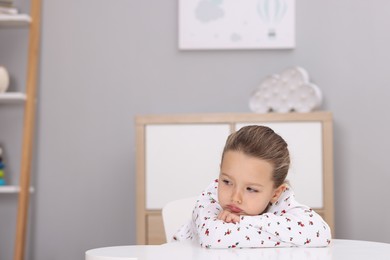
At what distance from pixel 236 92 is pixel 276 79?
25 centimetres

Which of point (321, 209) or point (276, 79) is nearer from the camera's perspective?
point (321, 209)

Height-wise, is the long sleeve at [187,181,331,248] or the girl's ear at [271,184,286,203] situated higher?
the girl's ear at [271,184,286,203]

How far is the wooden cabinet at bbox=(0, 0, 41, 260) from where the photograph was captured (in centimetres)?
327

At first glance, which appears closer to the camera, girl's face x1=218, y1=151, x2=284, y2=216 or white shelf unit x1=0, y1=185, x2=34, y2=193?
girl's face x1=218, y1=151, x2=284, y2=216

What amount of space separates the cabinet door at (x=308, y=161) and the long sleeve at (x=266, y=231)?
165 cm

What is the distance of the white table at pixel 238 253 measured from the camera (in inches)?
44.1

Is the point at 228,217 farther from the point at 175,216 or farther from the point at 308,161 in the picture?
the point at 308,161

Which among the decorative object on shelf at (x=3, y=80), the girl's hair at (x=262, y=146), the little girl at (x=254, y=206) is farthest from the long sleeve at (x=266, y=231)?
the decorative object on shelf at (x=3, y=80)

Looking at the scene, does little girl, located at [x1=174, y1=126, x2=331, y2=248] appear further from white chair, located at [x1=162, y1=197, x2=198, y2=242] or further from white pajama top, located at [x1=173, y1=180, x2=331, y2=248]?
white chair, located at [x1=162, y1=197, x2=198, y2=242]

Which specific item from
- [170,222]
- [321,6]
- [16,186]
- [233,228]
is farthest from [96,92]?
[233,228]

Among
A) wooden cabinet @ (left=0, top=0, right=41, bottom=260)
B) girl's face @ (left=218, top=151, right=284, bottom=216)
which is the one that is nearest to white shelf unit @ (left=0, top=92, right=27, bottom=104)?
wooden cabinet @ (left=0, top=0, right=41, bottom=260)

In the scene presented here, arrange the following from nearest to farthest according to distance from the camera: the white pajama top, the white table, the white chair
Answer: the white table, the white pajama top, the white chair

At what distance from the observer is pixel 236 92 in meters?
3.46

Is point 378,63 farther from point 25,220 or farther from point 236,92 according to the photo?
point 25,220
